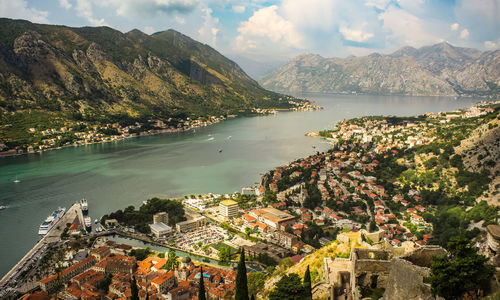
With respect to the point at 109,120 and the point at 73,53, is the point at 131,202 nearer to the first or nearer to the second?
the point at 109,120

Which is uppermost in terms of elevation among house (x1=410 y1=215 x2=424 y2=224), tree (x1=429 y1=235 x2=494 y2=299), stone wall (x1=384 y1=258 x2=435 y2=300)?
tree (x1=429 y1=235 x2=494 y2=299)

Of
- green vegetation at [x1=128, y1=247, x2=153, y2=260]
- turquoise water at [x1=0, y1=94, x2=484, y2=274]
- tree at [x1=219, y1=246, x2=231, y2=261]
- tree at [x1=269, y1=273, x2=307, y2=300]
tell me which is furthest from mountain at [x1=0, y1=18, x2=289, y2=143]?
tree at [x1=269, y1=273, x2=307, y2=300]

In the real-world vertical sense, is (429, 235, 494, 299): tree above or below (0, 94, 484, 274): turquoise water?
above

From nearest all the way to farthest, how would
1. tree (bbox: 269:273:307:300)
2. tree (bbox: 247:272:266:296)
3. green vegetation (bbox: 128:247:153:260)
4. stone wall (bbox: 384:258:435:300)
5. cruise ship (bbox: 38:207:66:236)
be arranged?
1. stone wall (bbox: 384:258:435:300)
2. tree (bbox: 269:273:307:300)
3. tree (bbox: 247:272:266:296)
4. green vegetation (bbox: 128:247:153:260)
5. cruise ship (bbox: 38:207:66:236)

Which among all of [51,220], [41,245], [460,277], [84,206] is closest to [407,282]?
[460,277]

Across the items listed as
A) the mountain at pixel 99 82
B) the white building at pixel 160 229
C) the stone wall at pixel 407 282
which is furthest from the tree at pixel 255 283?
the mountain at pixel 99 82

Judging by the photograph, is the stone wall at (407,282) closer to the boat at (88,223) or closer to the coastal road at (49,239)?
the coastal road at (49,239)

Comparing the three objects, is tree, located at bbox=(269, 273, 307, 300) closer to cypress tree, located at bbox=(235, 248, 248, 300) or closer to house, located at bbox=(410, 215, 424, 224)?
cypress tree, located at bbox=(235, 248, 248, 300)

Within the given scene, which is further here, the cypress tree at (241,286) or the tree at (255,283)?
the tree at (255,283)
